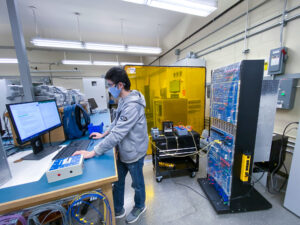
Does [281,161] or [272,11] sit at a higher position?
[272,11]

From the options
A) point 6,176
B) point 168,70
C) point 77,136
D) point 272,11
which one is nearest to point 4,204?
point 6,176

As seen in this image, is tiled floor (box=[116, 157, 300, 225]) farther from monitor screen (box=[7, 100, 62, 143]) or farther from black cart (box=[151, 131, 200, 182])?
monitor screen (box=[7, 100, 62, 143])

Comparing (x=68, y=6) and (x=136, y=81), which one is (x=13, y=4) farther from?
(x=68, y=6)

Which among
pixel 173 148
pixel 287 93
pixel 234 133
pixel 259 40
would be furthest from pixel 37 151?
pixel 259 40

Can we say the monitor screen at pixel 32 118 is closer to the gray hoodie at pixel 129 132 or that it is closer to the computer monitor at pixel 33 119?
the computer monitor at pixel 33 119

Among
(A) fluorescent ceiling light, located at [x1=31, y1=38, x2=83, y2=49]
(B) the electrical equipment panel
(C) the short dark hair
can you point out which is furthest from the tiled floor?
(A) fluorescent ceiling light, located at [x1=31, y1=38, x2=83, y2=49]

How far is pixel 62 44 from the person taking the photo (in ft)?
9.95

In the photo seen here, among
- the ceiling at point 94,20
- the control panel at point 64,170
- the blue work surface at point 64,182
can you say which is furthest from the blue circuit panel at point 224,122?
the ceiling at point 94,20

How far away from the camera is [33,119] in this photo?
40.0 inches

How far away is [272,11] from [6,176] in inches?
133

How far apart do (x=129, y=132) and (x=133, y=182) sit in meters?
0.55

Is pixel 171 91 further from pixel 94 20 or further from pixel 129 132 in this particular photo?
pixel 94 20

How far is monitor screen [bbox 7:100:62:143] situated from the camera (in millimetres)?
867

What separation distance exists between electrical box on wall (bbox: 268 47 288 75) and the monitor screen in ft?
9.30
